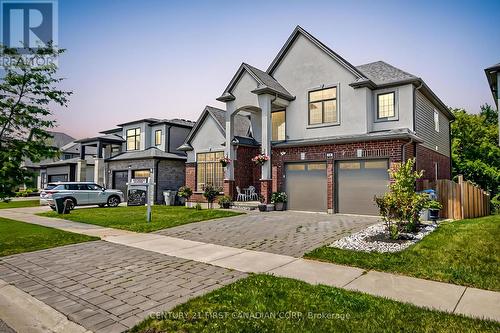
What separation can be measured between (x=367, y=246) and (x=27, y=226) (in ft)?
43.9

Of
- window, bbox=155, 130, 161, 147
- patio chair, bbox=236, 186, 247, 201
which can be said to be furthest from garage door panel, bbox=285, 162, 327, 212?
window, bbox=155, 130, 161, 147

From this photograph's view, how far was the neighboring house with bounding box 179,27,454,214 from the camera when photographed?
15367 millimetres

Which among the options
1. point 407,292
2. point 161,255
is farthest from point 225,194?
point 407,292

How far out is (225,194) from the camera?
1977 centimetres

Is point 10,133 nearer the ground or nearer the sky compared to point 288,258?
nearer the sky

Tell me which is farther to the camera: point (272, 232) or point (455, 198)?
point (455, 198)

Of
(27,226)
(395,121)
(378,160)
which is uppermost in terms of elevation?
(395,121)

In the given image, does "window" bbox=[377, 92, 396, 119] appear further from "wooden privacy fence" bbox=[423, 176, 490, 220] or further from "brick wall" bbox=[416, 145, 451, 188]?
"wooden privacy fence" bbox=[423, 176, 490, 220]

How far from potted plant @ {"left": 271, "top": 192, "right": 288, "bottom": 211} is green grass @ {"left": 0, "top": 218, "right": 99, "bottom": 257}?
9.89m

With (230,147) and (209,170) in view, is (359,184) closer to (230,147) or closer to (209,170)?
(230,147)

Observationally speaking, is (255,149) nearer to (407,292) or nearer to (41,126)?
(41,126)

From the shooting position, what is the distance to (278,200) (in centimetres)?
1761

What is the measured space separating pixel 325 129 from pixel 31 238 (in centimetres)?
1443

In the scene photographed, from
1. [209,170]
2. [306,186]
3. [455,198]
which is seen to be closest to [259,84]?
[306,186]
